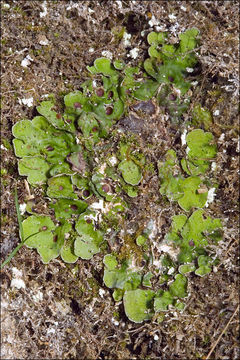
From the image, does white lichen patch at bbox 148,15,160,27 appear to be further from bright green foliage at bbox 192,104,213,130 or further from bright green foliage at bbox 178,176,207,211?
bright green foliage at bbox 178,176,207,211

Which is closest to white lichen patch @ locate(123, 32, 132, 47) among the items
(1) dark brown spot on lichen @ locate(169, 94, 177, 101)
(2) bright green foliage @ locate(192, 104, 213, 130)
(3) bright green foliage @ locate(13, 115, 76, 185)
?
(1) dark brown spot on lichen @ locate(169, 94, 177, 101)

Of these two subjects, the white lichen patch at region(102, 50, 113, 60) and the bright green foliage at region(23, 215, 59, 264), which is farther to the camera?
the white lichen patch at region(102, 50, 113, 60)

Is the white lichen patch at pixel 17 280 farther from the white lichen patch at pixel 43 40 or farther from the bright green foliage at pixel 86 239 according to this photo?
the white lichen patch at pixel 43 40

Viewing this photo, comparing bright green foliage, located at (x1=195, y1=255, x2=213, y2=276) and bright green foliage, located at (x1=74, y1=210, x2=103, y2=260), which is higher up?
bright green foliage, located at (x1=195, y1=255, x2=213, y2=276)

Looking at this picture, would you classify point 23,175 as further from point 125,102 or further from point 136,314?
point 136,314

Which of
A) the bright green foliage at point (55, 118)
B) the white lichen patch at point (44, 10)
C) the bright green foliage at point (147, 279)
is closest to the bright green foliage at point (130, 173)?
the bright green foliage at point (55, 118)

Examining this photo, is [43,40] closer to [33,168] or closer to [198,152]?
[33,168]
